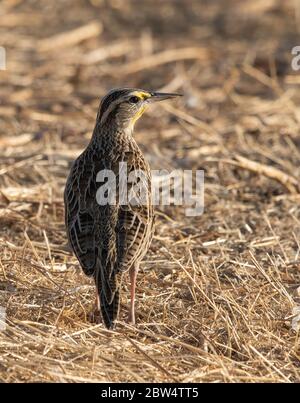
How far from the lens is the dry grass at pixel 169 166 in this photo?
5.86m

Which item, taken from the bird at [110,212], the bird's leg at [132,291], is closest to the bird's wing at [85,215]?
the bird at [110,212]

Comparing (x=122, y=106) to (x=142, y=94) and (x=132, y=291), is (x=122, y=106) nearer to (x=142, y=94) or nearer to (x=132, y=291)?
(x=142, y=94)

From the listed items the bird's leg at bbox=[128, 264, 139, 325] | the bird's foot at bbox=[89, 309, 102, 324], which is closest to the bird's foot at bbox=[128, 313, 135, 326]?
the bird's leg at bbox=[128, 264, 139, 325]

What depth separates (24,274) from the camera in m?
6.94

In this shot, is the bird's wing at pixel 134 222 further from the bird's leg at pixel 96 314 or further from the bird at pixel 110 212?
the bird's leg at pixel 96 314

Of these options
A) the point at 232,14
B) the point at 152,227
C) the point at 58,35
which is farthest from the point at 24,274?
the point at 232,14

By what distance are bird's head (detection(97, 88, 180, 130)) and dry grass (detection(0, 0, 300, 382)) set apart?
1.04 meters

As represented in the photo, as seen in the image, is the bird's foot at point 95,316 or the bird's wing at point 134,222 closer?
the bird's wing at point 134,222

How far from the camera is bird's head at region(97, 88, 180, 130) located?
718 centimetres

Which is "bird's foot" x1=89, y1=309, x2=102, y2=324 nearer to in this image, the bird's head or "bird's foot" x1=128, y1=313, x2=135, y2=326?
"bird's foot" x1=128, y1=313, x2=135, y2=326

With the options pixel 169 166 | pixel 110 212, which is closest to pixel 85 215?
pixel 110 212

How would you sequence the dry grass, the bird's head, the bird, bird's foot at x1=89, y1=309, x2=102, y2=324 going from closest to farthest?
1. the dry grass
2. the bird
3. bird's foot at x1=89, y1=309, x2=102, y2=324
4. the bird's head

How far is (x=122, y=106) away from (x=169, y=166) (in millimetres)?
2283
